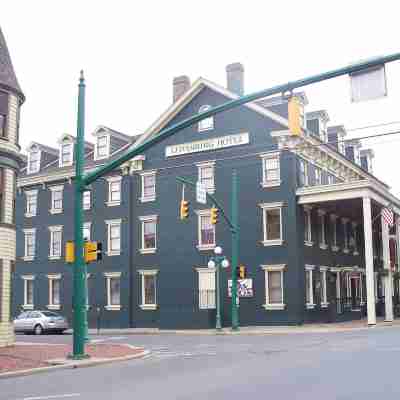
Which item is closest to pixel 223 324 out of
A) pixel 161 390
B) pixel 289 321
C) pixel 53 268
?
pixel 289 321

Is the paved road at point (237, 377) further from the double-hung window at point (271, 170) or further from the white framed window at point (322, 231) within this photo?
the white framed window at point (322, 231)

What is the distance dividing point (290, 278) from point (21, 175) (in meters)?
22.1

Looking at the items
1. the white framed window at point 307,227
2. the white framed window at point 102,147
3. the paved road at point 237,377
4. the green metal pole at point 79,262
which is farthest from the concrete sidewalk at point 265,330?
the green metal pole at point 79,262

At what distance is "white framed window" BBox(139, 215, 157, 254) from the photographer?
129 feet

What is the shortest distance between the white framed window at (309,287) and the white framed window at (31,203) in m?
19.8

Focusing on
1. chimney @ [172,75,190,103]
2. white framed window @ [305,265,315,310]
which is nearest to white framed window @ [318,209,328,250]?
white framed window @ [305,265,315,310]

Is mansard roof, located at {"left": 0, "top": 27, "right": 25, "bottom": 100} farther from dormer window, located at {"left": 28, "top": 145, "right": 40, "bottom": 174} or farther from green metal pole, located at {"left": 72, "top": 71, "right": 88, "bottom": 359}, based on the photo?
dormer window, located at {"left": 28, "top": 145, "right": 40, "bottom": 174}

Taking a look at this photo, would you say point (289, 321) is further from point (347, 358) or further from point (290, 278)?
point (347, 358)

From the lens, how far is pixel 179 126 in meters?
15.6

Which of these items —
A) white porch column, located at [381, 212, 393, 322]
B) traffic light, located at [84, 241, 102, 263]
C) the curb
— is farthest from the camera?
white porch column, located at [381, 212, 393, 322]

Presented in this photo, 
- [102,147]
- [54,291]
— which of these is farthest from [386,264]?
[54,291]

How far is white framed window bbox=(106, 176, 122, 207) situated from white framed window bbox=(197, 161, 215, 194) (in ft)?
19.6

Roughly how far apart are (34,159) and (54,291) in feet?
31.5

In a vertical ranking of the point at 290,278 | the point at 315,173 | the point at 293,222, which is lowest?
the point at 290,278
